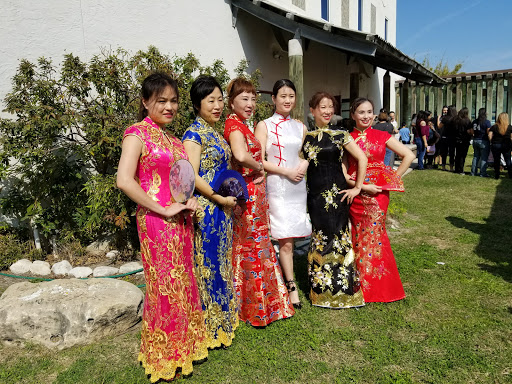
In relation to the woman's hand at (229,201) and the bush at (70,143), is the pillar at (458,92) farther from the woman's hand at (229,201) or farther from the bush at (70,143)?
the woman's hand at (229,201)

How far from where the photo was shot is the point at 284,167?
3.22m

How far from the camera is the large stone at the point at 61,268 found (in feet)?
14.6

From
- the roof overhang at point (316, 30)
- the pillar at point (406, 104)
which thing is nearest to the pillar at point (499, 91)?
the pillar at point (406, 104)

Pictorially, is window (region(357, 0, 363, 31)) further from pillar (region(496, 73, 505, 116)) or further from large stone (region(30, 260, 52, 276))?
large stone (region(30, 260, 52, 276))

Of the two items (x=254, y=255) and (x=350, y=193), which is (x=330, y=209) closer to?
(x=350, y=193)

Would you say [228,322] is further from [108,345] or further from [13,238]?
[13,238]

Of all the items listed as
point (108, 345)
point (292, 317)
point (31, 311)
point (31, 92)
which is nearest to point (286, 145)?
point (292, 317)

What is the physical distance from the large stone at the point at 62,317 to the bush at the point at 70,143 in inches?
53.5

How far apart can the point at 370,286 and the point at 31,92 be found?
171 inches

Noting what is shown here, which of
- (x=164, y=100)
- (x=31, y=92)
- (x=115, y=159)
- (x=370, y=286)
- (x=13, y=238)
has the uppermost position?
(x=31, y=92)

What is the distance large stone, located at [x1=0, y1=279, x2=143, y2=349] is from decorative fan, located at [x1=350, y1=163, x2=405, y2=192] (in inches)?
95.5

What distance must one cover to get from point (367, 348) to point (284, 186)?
146 cm

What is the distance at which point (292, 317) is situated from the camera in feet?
11.0

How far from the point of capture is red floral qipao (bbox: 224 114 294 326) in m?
3.03
